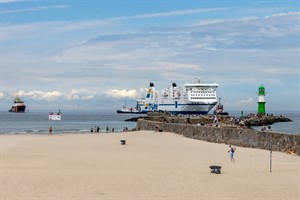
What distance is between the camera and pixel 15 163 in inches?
Answer: 874

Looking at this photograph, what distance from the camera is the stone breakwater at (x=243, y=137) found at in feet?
89.5

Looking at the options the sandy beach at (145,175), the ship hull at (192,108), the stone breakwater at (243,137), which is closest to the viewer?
the sandy beach at (145,175)

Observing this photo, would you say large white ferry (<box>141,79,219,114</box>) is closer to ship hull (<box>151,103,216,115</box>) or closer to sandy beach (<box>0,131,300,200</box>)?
ship hull (<box>151,103,216,115</box>)

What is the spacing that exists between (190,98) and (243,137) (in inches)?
3470

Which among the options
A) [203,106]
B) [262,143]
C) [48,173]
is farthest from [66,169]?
[203,106]

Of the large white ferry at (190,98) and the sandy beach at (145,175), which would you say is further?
the large white ferry at (190,98)

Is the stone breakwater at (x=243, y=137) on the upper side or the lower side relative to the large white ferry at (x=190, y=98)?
lower

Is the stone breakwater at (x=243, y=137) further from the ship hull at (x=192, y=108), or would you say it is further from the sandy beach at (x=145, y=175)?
the ship hull at (x=192, y=108)

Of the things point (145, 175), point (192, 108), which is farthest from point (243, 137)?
point (192, 108)

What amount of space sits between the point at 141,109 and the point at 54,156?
123m

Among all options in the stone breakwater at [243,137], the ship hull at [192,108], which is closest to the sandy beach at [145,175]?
the stone breakwater at [243,137]

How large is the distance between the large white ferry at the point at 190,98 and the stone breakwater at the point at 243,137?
243 feet

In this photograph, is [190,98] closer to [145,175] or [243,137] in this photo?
[243,137]

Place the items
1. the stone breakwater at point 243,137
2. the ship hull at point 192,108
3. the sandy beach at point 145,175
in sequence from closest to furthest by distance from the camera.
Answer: the sandy beach at point 145,175 < the stone breakwater at point 243,137 < the ship hull at point 192,108
